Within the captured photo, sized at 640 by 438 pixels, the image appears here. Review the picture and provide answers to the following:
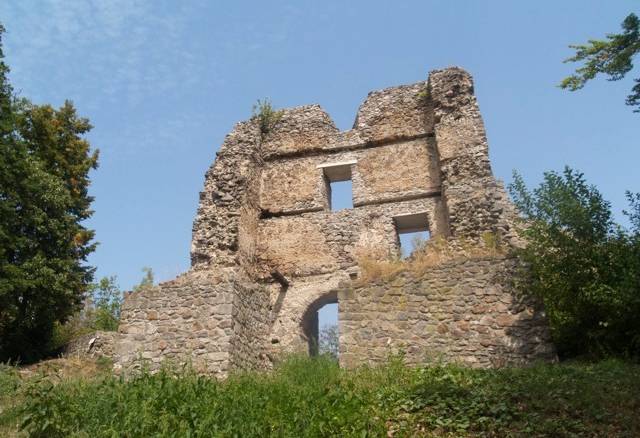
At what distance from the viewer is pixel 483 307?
867 cm

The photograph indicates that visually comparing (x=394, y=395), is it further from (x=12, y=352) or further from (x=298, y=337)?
(x=12, y=352)

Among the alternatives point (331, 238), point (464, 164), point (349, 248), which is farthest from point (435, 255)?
point (331, 238)

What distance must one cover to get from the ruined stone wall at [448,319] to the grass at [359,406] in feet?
3.29

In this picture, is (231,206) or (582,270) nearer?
(582,270)

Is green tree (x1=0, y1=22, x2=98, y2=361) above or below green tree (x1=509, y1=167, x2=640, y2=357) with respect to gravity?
above

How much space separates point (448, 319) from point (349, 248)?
4112 millimetres

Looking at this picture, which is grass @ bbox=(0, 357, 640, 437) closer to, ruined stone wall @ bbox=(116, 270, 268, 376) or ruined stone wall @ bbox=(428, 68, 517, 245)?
ruined stone wall @ bbox=(116, 270, 268, 376)

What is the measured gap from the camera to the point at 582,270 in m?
8.47

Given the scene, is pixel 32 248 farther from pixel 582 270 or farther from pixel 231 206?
pixel 582 270

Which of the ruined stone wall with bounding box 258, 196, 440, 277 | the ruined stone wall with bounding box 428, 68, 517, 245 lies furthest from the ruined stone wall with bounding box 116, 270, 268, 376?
the ruined stone wall with bounding box 428, 68, 517, 245

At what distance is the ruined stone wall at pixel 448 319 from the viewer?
8.39 m

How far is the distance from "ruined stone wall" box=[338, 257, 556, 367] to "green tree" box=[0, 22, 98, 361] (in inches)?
411

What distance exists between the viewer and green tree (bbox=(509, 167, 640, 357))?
26.0 feet

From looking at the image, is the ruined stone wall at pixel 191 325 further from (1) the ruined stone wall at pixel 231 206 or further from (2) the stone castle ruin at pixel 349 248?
(1) the ruined stone wall at pixel 231 206
